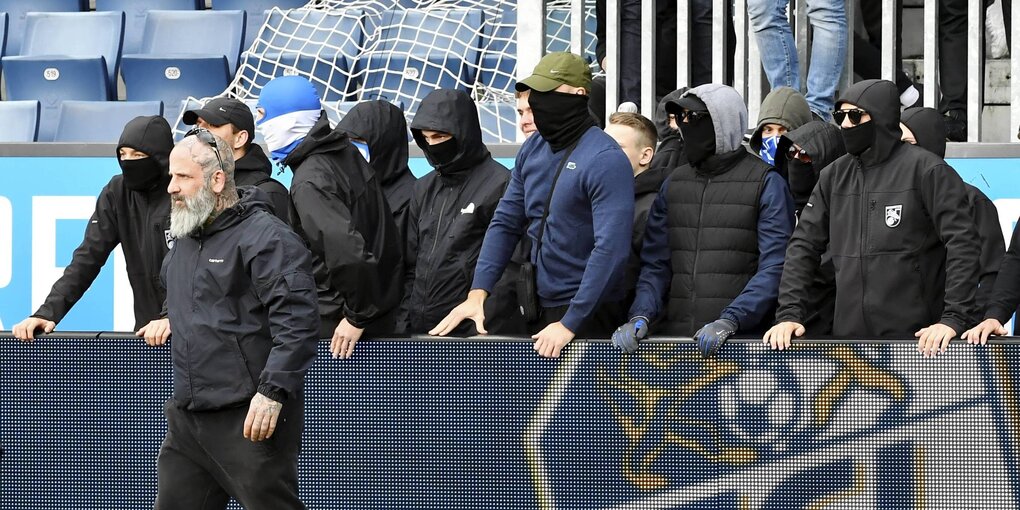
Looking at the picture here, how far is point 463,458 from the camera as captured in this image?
5.12m

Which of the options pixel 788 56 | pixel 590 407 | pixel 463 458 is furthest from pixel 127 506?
pixel 788 56

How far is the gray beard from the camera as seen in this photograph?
15.1 ft

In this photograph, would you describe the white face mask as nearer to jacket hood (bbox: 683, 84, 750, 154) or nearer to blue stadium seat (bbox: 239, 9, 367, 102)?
jacket hood (bbox: 683, 84, 750, 154)

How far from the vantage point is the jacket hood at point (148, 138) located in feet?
18.3

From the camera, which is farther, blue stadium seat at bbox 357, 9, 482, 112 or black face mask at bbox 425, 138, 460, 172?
blue stadium seat at bbox 357, 9, 482, 112

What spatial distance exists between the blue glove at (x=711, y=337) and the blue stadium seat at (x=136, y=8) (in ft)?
23.5

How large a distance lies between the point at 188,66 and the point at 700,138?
5.69 meters

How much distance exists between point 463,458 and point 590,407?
48 centimetres

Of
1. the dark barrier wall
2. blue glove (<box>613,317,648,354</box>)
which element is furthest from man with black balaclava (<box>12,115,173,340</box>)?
blue glove (<box>613,317,648,354</box>)

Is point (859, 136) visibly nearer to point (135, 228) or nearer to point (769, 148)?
point (769, 148)

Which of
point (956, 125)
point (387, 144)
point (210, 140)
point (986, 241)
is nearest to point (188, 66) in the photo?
point (387, 144)

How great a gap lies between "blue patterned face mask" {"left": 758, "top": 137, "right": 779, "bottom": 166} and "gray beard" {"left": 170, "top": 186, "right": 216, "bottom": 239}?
242 centimetres

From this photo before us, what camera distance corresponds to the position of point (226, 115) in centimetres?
570

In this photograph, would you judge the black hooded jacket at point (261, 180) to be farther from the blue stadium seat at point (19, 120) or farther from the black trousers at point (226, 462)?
the blue stadium seat at point (19, 120)
